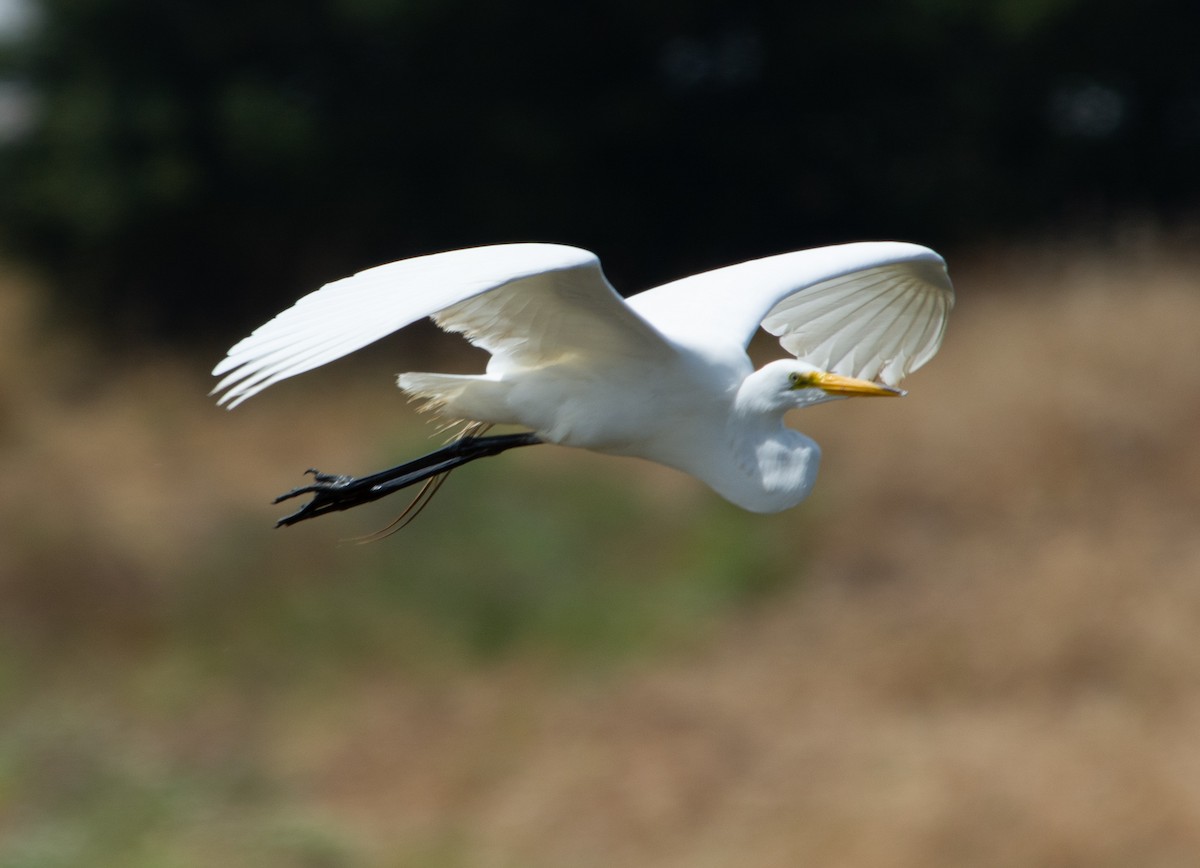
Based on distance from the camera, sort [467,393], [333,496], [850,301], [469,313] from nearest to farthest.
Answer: [469,313], [467,393], [333,496], [850,301]

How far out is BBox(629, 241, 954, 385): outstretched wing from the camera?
452 cm

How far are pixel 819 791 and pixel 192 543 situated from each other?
4984 millimetres

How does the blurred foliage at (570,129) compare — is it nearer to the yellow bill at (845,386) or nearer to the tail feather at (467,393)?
the tail feather at (467,393)

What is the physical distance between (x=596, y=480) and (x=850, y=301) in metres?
6.51

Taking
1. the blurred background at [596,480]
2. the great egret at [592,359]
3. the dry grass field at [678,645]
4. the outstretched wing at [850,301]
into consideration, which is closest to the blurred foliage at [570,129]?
the blurred background at [596,480]

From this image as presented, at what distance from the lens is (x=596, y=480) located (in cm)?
1137

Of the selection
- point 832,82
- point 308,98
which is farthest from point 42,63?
point 832,82

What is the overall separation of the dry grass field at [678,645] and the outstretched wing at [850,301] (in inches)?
124

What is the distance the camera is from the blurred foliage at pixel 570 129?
46.3 feet

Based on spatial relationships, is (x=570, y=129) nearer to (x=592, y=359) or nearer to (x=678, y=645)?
(x=678, y=645)

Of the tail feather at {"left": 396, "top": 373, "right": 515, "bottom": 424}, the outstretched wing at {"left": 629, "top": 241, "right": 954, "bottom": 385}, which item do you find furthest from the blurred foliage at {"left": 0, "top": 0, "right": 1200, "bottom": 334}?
the tail feather at {"left": 396, "top": 373, "right": 515, "bottom": 424}

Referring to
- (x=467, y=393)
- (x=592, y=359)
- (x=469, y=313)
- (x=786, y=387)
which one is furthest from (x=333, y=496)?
(x=786, y=387)

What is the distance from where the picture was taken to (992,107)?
14.9 m

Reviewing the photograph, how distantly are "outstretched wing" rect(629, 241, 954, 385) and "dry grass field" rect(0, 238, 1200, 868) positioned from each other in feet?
10.4
